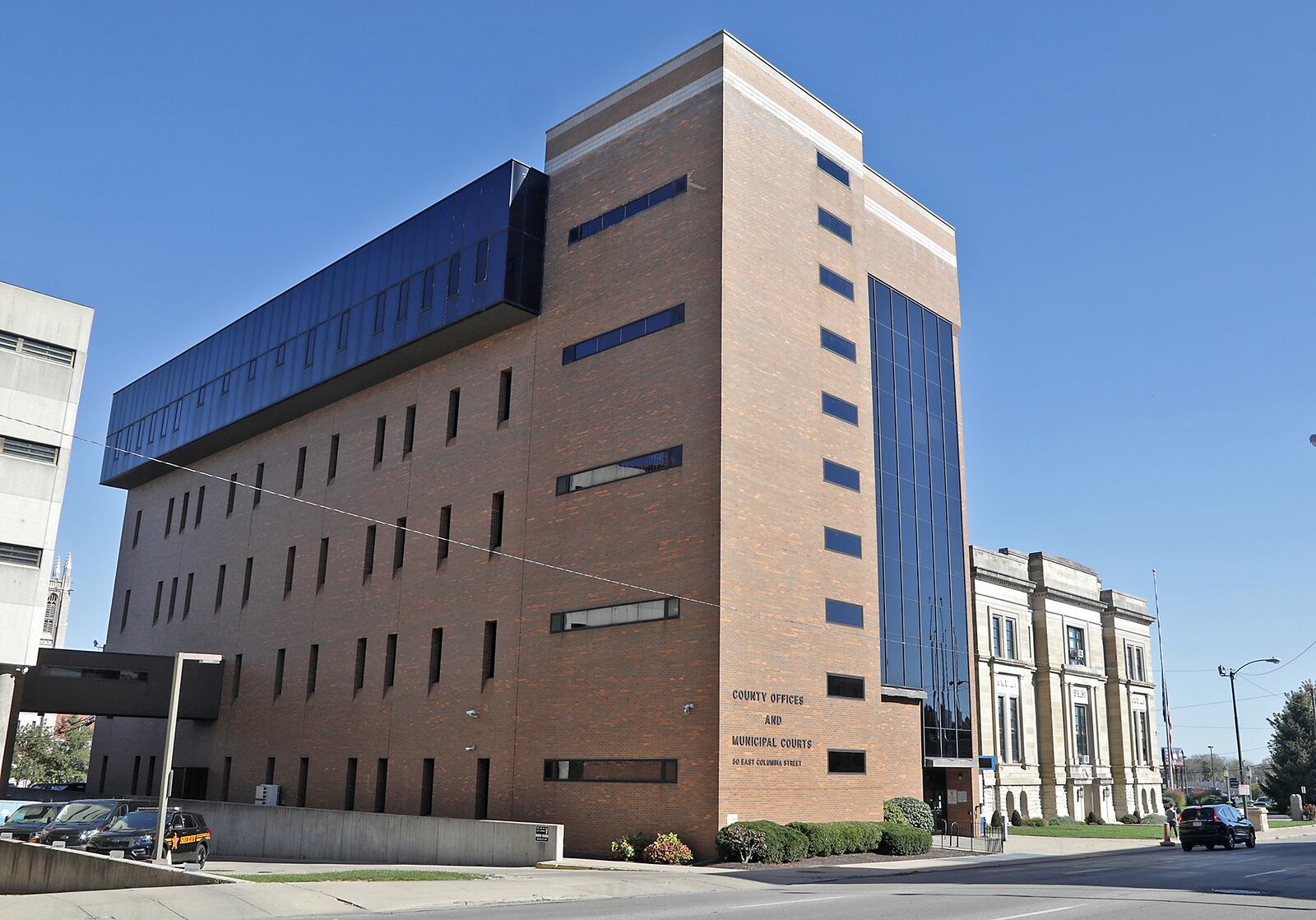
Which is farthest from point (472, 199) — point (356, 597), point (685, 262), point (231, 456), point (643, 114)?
point (231, 456)

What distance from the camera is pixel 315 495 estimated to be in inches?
2121

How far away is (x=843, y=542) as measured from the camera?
1551 inches

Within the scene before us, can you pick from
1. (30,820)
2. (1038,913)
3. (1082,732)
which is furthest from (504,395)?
(1082,732)

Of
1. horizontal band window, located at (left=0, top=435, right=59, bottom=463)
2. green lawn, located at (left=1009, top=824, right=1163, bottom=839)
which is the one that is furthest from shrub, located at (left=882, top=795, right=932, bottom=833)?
horizontal band window, located at (left=0, top=435, right=59, bottom=463)

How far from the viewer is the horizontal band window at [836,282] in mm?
41688

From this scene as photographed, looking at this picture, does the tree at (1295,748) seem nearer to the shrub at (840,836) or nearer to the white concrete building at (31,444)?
the shrub at (840,836)

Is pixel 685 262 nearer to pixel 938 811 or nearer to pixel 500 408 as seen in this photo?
pixel 500 408

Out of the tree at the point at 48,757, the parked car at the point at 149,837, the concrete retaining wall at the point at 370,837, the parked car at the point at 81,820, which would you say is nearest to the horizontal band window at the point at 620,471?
the concrete retaining wall at the point at 370,837

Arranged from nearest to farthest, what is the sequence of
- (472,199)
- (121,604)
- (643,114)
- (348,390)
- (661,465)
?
1. (661,465)
2. (643,114)
3. (472,199)
4. (348,390)
5. (121,604)

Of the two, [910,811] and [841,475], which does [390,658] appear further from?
[910,811]

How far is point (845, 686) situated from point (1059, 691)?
36.3 meters

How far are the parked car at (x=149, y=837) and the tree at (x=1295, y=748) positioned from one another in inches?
3231

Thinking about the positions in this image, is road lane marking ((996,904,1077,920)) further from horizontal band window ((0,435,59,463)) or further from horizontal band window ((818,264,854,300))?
horizontal band window ((0,435,59,463))

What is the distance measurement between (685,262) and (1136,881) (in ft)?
78.5
